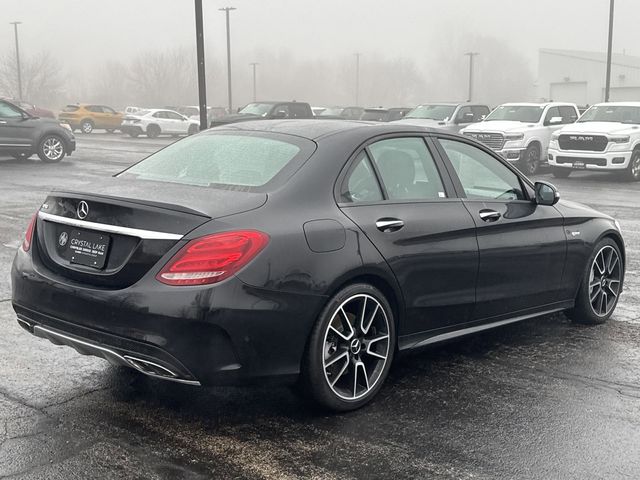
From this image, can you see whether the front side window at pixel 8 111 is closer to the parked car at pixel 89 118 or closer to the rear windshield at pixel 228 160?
the rear windshield at pixel 228 160

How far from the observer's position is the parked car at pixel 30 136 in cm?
2139

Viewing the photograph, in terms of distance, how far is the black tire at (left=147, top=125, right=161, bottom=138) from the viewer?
43.9 metres

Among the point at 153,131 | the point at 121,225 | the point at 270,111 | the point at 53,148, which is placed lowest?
the point at 153,131

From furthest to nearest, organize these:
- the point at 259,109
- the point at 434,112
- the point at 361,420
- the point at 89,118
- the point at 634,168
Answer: the point at 89,118 < the point at 259,109 < the point at 434,112 < the point at 634,168 < the point at 361,420

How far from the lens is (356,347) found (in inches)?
178

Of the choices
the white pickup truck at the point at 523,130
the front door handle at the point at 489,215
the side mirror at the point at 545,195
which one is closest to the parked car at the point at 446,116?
the white pickup truck at the point at 523,130

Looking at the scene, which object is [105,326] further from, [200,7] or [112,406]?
[200,7]

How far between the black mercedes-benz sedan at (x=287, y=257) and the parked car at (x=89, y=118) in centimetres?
4285

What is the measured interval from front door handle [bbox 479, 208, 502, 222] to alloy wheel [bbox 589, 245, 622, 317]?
1.25m

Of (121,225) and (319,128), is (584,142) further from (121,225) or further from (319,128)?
(121,225)

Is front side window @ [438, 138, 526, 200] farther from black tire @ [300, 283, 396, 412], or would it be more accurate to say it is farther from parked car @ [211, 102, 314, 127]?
parked car @ [211, 102, 314, 127]

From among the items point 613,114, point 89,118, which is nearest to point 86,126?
point 89,118

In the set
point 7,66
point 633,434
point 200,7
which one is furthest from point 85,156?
point 7,66

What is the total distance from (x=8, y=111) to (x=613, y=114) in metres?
15.1
